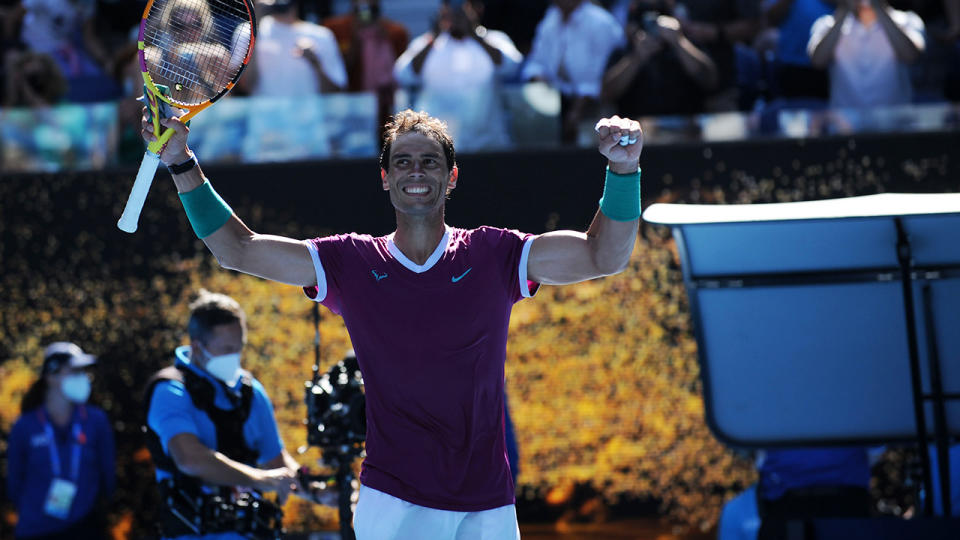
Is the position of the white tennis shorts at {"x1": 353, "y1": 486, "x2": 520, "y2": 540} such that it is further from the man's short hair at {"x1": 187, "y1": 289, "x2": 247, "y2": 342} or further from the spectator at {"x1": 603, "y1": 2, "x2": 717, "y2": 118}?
the spectator at {"x1": 603, "y1": 2, "x2": 717, "y2": 118}

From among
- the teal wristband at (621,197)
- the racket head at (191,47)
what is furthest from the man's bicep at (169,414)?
the teal wristband at (621,197)

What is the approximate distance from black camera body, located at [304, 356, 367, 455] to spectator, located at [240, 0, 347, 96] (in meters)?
3.89

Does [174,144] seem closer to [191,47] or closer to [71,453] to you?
[191,47]

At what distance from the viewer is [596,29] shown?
8.39 metres

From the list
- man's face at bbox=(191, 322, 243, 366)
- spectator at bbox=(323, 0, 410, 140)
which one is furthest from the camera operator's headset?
spectator at bbox=(323, 0, 410, 140)

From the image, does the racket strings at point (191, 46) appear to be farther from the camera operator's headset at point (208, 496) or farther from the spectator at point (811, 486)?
the spectator at point (811, 486)

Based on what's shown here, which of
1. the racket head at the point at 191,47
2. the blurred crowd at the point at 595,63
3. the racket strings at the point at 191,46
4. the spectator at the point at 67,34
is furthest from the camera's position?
the spectator at the point at 67,34

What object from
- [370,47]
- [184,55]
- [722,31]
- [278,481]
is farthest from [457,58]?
[278,481]

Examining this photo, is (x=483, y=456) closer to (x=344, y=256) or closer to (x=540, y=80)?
(x=344, y=256)

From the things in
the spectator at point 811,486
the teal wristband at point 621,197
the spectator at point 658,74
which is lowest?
the spectator at point 811,486

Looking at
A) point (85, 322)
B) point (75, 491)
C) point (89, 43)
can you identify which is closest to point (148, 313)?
point (85, 322)

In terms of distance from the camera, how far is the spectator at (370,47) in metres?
8.62

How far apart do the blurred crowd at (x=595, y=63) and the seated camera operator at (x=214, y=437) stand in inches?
119

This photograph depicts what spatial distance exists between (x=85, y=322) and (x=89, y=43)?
2.72 metres
